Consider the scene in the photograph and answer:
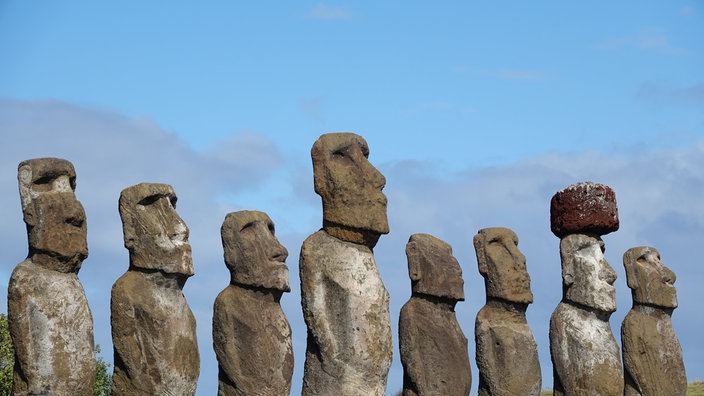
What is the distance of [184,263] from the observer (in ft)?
57.4

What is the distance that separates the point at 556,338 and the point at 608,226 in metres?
1.89

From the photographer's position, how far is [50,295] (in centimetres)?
1670

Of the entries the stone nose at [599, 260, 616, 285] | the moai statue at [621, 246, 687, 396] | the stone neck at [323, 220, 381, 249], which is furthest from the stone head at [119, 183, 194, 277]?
the moai statue at [621, 246, 687, 396]

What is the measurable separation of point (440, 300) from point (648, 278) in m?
4.63

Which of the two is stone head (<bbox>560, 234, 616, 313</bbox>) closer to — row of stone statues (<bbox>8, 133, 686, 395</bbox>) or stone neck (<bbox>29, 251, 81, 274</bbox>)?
row of stone statues (<bbox>8, 133, 686, 395</bbox>)

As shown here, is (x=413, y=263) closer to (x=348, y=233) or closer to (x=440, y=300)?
(x=440, y=300)

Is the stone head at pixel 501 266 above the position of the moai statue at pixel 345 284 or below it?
above

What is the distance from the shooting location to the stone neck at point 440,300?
20.4 metres

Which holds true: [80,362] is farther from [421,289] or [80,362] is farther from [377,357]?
[421,289]

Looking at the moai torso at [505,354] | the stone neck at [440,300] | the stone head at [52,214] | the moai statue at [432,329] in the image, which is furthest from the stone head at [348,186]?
the moai torso at [505,354]

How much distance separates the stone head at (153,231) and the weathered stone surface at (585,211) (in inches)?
279

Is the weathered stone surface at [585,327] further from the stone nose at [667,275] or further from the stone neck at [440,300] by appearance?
the stone neck at [440,300]

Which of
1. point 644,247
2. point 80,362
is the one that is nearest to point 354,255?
point 80,362

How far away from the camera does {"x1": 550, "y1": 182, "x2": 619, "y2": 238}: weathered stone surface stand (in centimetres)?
2239
